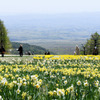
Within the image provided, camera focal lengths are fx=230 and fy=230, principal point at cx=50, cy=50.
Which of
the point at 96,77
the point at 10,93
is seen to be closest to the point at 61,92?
the point at 10,93

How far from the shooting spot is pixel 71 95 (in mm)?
5742

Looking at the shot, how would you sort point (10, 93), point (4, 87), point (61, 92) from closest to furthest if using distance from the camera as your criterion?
1. point (61, 92)
2. point (10, 93)
3. point (4, 87)

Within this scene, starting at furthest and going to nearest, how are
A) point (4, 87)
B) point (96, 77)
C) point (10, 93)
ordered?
point (96, 77)
point (4, 87)
point (10, 93)

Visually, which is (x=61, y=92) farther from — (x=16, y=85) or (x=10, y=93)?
(x=16, y=85)

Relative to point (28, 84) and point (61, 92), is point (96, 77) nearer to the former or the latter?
point (28, 84)

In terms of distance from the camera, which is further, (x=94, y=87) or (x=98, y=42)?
(x=98, y=42)

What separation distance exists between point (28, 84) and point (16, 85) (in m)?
0.37

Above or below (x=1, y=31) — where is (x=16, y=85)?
below

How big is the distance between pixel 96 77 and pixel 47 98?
429 centimetres

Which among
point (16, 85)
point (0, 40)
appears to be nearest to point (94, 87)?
point (16, 85)

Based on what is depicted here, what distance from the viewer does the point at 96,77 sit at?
9.47 metres

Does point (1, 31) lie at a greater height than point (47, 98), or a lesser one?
greater

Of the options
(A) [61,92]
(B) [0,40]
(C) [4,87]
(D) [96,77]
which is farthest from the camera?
(B) [0,40]

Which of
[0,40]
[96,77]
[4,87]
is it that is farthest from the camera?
[0,40]
